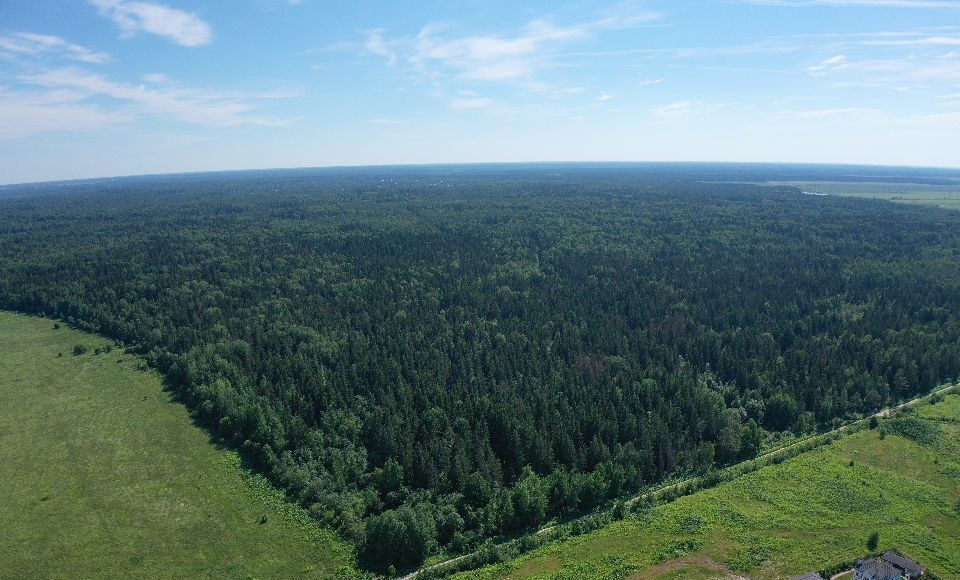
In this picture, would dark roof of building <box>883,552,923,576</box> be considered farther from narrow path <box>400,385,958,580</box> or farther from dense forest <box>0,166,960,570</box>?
dense forest <box>0,166,960,570</box>

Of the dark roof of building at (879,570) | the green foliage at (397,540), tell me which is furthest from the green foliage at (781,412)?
the green foliage at (397,540)

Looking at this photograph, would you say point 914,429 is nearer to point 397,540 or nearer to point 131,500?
point 397,540

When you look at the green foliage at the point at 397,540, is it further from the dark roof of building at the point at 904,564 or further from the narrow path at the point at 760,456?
the dark roof of building at the point at 904,564

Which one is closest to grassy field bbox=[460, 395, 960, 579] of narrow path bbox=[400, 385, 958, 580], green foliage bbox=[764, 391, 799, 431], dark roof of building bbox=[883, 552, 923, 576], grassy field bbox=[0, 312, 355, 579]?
narrow path bbox=[400, 385, 958, 580]

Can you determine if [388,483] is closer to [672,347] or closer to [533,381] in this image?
[533,381]

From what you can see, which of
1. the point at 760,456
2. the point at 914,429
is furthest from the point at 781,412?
the point at 914,429

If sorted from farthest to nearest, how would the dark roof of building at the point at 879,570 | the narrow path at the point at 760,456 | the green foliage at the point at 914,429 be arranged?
the green foliage at the point at 914,429, the narrow path at the point at 760,456, the dark roof of building at the point at 879,570

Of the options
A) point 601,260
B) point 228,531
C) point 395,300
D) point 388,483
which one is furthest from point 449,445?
point 601,260
